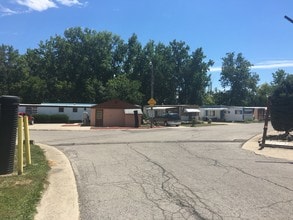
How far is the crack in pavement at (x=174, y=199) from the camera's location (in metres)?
7.02

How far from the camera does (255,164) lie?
45.5 feet

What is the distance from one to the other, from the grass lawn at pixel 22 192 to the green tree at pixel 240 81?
9637cm

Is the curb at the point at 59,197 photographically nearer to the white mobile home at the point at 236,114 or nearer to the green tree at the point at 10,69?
the white mobile home at the point at 236,114

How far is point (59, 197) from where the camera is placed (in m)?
8.50

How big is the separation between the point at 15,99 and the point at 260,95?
103 meters

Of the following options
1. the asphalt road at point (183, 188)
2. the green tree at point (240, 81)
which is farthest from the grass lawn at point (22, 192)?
the green tree at point (240, 81)

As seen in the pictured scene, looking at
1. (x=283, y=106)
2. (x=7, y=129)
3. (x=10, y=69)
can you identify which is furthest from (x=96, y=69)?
(x=7, y=129)

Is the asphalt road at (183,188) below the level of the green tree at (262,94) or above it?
below

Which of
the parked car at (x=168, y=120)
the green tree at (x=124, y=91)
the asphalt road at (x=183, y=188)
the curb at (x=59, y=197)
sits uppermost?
the green tree at (x=124, y=91)

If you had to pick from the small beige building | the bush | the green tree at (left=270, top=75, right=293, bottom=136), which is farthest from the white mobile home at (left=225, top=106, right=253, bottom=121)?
the green tree at (left=270, top=75, right=293, bottom=136)

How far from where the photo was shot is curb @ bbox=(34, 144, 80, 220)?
706 centimetres

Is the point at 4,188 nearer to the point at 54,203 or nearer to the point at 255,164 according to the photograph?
the point at 54,203

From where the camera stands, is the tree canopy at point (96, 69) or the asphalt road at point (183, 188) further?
the tree canopy at point (96, 69)

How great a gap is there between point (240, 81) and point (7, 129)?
98171mm
